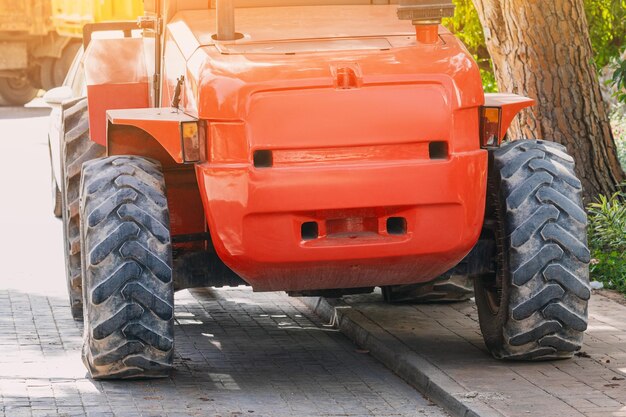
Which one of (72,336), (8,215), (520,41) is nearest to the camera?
(72,336)

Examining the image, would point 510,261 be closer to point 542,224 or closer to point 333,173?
point 542,224

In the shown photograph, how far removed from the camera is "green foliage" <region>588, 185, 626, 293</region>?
10.4 m

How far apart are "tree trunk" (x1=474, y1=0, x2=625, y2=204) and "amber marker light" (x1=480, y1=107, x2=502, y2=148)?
3.97 m

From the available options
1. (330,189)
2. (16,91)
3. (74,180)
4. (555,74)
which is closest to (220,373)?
(330,189)

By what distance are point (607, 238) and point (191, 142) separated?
478cm

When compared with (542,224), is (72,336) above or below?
below

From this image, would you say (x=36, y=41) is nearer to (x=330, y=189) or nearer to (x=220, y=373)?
(x=220, y=373)

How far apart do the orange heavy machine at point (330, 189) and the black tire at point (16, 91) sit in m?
26.3

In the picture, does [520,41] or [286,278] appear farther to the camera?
[520,41]

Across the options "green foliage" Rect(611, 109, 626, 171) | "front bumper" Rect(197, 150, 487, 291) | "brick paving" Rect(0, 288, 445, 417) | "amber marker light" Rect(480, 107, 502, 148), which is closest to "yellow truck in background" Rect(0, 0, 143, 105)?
"green foliage" Rect(611, 109, 626, 171)

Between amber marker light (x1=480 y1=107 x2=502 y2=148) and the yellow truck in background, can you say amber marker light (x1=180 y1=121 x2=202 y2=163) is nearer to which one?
amber marker light (x1=480 y1=107 x2=502 y2=148)

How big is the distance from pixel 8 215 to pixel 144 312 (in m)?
8.19

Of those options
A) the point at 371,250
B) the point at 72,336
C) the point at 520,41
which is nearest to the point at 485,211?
the point at 371,250

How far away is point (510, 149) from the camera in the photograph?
766 cm
